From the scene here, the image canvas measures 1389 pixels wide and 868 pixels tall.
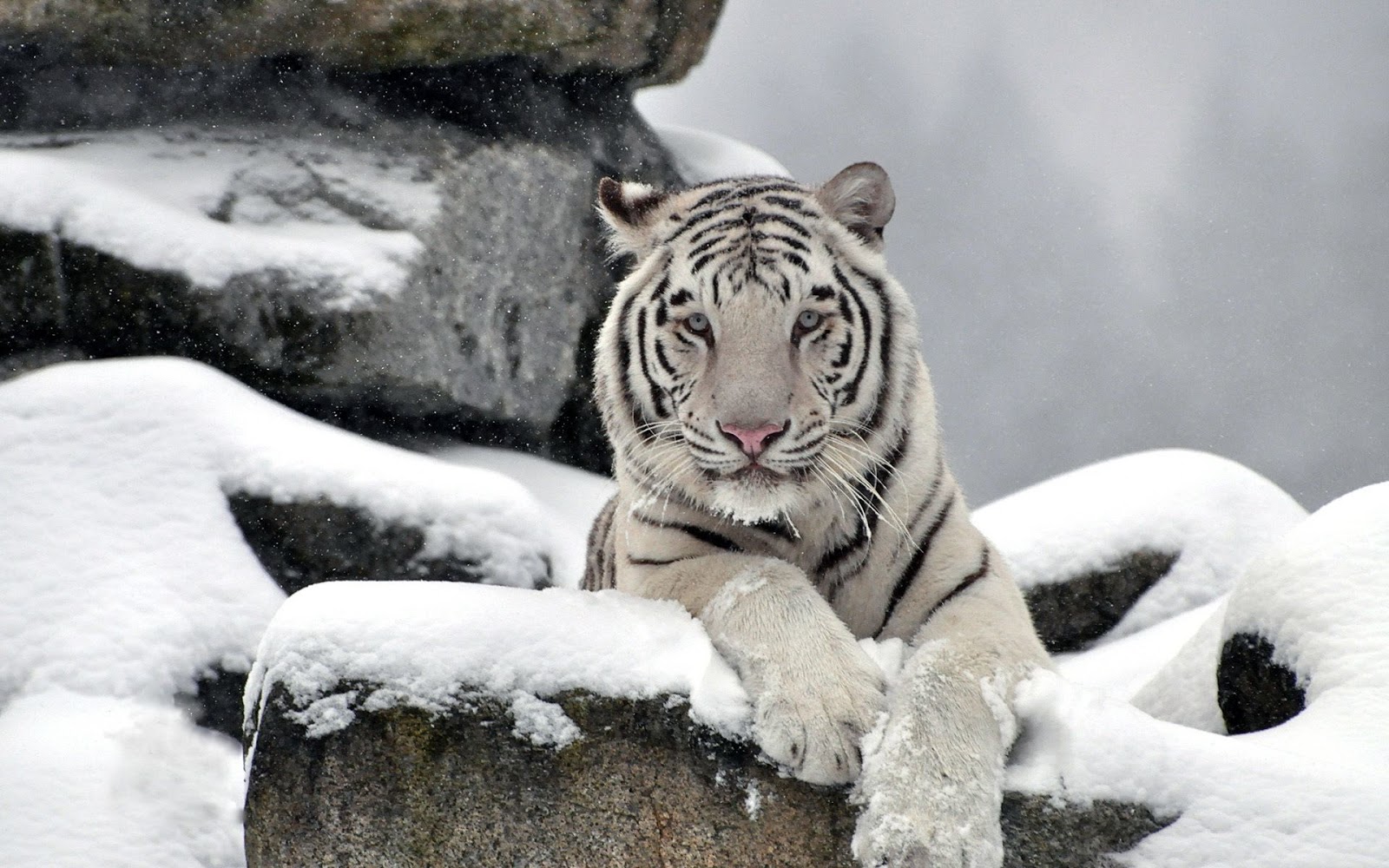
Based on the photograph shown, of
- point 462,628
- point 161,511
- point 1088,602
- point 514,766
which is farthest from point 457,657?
point 1088,602

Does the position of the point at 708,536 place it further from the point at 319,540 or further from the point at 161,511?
the point at 161,511

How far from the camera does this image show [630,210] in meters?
2.75

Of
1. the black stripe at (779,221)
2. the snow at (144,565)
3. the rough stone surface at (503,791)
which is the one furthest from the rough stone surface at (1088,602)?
the rough stone surface at (503,791)

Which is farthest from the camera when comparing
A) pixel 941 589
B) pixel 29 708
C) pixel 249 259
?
pixel 249 259

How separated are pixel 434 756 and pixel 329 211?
12.5ft

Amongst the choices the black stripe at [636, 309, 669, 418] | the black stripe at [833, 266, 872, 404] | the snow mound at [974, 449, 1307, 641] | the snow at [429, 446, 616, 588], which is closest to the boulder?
the snow at [429, 446, 616, 588]

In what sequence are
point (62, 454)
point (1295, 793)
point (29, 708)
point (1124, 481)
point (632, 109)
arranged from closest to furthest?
1. point (1295, 793)
2. point (29, 708)
3. point (62, 454)
4. point (1124, 481)
5. point (632, 109)

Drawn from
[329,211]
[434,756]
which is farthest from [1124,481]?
[434,756]

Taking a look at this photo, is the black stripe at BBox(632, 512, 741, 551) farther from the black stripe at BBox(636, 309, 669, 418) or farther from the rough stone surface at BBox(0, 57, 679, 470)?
the rough stone surface at BBox(0, 57, 679, 470)

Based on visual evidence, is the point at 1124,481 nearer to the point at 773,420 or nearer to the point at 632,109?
the point at 632,109

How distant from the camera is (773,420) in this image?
7.57 ft

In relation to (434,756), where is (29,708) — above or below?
below

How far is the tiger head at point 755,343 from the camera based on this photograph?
2.36m

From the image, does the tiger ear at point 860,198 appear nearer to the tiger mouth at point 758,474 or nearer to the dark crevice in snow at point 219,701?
the tiger mouth at point 758,474
